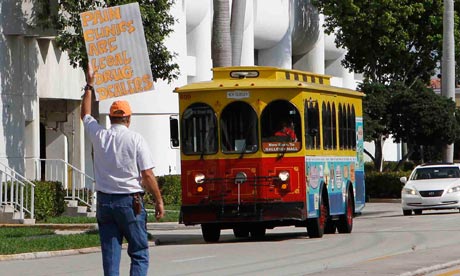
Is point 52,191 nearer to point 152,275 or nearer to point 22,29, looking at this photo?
point 22,29

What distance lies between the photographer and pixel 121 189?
1335 centimetres

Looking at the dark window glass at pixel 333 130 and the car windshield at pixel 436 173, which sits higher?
the dark window glass at pixel 333 130

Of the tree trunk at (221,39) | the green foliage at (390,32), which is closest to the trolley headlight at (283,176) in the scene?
the tree trunk at (221,39)

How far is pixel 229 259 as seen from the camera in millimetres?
22172

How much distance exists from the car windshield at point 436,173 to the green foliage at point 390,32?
20.2 meters

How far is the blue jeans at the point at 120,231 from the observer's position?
43.4 ft

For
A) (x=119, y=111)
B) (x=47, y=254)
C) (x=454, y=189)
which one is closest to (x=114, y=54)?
(x=47, y=254)

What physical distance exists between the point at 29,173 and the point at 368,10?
2577 cm

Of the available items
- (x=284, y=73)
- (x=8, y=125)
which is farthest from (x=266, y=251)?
(x=8, y=125)

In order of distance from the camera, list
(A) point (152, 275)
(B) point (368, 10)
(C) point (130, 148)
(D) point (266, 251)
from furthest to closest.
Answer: (B) point (368, 10) < (D) point (266, 251) < (A) point (152, 275) < (C) point (130, 148)

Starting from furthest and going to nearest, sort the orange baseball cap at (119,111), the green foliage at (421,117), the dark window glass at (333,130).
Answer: the green foliage at (421,117) < the dark window glass at (333,130) < the orange baseball cap at (119,111)

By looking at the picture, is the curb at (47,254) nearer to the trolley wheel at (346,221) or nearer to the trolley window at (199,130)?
the trolley window at (199,130)

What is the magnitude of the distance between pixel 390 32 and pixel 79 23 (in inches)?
1004

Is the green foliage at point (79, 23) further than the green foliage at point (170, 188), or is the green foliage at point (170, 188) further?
the green foliage at point (170, 188)
